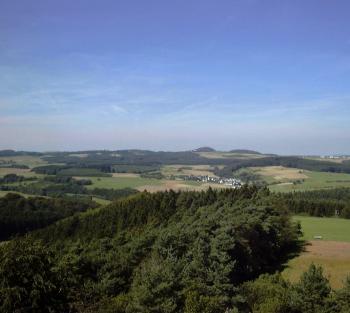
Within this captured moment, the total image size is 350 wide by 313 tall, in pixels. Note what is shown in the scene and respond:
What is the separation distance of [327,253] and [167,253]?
37.1m

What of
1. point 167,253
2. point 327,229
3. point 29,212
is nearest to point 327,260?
point 167,253

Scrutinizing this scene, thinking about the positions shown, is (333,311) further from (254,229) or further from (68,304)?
(254,229)

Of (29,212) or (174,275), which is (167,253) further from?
(29,212)

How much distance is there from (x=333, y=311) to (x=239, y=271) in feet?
69.0

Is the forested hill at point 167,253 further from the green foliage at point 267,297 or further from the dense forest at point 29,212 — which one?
the dense forest at point 29,212

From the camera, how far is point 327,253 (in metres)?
72.3

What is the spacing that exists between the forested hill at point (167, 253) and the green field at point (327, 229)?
935cm

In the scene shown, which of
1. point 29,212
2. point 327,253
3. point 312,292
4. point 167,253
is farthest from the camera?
point 29,212

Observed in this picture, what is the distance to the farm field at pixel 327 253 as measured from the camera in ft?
196

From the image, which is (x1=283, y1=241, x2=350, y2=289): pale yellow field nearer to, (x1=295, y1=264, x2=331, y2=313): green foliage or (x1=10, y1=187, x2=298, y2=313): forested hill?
(x1=10, y1=187, x2=298, y2=313): forested hill

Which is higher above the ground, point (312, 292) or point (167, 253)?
point (167, 253)

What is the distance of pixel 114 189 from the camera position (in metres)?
184

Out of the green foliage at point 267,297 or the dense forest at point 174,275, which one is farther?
the green foliage at point 267,297

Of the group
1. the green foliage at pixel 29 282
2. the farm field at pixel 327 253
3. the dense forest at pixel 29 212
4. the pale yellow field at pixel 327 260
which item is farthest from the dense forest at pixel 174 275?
the dense forest at pixel 29 212
